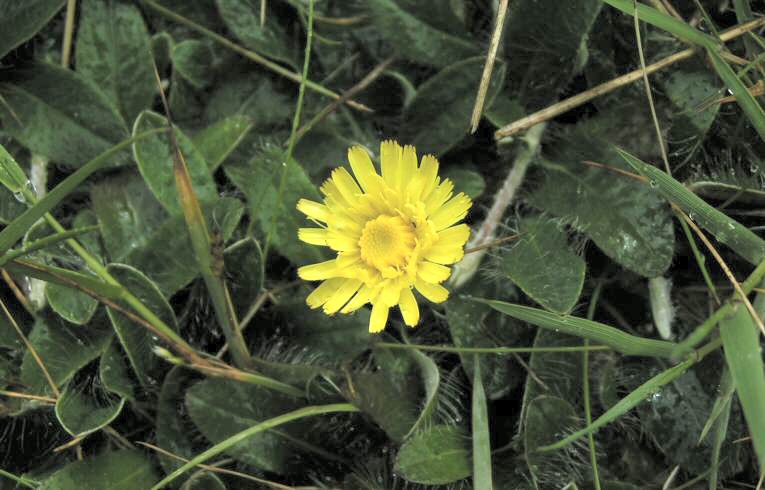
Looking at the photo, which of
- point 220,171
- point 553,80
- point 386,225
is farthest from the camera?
point 220,171

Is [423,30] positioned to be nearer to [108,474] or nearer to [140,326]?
[140,326]

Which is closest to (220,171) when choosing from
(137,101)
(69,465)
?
(137,101)

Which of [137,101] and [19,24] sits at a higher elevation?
[19,24]

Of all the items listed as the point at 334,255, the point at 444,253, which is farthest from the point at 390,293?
the point at 334,255

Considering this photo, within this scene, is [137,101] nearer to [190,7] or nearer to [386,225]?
[190,7]

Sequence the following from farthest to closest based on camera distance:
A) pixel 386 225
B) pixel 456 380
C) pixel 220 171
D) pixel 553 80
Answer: pixel 220 171 < pixel 553 80 < pixel 456 380 < pixel 386 225

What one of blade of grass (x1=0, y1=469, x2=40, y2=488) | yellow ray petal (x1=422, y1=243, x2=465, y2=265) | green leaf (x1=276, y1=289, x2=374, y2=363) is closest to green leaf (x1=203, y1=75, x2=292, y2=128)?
green leaf (x1=276, y1=289, x2=374, y2=363)
